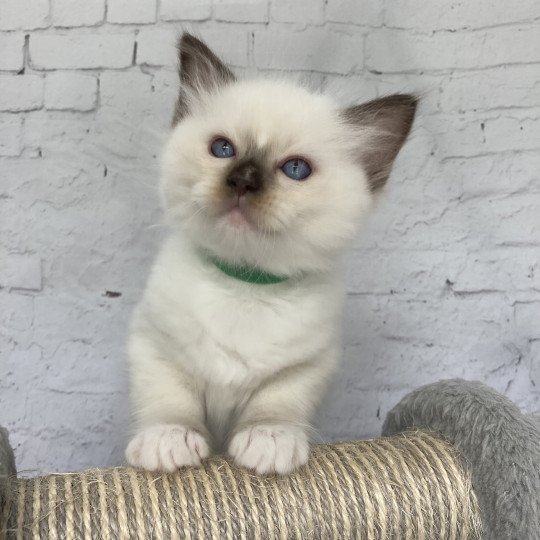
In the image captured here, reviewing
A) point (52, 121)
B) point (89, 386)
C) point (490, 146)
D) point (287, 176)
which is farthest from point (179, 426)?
point (490, 146)

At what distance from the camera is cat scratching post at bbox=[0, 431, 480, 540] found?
0.81m

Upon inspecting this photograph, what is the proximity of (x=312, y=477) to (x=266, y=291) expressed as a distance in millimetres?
329

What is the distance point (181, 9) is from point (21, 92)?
46cm

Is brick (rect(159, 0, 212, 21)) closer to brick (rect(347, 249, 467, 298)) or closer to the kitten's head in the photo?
the kitten's head

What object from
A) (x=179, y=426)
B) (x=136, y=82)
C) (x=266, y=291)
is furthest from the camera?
(x=136, y=82)

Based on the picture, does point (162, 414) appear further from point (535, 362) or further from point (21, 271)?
point (535, 362)

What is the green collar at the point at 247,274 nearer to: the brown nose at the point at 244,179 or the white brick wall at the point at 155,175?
the brown nose at the point at 244,179

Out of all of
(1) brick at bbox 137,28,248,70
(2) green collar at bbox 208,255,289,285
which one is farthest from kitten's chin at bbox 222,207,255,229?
(1) brick at bbox 137,28,248,70

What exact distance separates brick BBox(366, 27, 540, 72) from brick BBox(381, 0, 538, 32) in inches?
0.9

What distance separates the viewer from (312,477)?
0.90 meters

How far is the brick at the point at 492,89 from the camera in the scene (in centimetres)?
157

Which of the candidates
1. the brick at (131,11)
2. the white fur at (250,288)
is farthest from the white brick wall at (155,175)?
the white fur at (250,288)

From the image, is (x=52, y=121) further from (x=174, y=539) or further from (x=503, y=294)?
(x=503, y=294)

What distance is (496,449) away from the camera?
930mm
